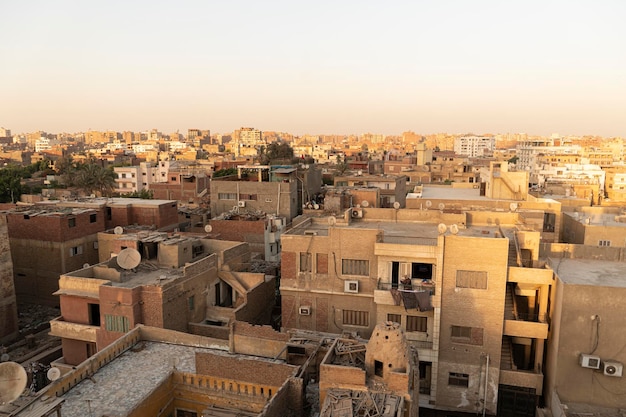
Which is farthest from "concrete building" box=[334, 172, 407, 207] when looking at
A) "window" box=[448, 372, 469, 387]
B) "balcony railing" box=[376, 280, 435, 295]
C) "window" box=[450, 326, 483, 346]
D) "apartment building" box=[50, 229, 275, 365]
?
"window" box=[448, 372, 469, 387]

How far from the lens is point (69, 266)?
3512 cm

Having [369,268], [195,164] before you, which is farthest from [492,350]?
[195,164]

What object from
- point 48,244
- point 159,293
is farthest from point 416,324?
point 48,244

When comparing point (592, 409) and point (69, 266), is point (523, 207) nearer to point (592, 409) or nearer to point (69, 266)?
point (592, 409)

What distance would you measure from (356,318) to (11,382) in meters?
15.7

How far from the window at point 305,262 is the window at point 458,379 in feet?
29.3

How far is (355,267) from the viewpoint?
80.9 feet

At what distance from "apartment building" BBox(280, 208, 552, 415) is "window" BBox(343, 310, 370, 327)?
0.05 meters

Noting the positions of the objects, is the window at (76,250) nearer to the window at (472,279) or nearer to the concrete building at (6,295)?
the concrete building at (6,295)

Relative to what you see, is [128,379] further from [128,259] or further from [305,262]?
[305,262]

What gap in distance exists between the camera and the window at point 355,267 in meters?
24.5

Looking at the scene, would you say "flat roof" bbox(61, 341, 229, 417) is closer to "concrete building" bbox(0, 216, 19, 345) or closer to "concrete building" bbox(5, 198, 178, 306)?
"concrete building" bbox(0, 216, 19, 345)

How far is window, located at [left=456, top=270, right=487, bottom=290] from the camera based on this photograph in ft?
72.1

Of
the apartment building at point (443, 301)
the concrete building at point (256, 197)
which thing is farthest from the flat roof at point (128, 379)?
the concrete building at point (256, 197)
